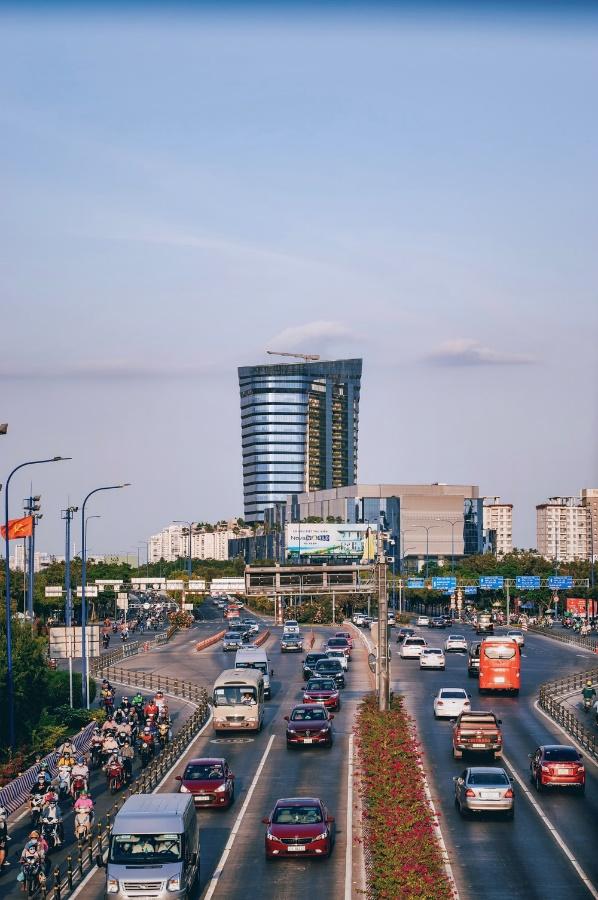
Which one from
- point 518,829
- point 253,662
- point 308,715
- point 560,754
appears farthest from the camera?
point 253,662

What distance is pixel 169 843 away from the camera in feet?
89.5

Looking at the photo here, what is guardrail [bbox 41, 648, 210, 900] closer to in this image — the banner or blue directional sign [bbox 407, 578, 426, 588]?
the banner

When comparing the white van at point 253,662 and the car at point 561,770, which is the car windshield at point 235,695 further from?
the car at point 561,770

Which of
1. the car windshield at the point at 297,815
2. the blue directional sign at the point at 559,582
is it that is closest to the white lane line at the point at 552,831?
the car windshield at the point at 297,815

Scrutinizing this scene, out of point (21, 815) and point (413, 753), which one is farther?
point (413, 753)

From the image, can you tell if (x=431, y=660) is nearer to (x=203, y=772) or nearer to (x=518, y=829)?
(x=203, y=772)

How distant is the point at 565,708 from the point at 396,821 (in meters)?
30.3

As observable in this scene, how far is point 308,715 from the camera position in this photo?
5256cm

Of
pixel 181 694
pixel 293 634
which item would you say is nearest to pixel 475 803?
pixel 181 694

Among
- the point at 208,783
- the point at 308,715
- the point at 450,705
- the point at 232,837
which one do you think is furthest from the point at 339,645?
the point at 232,837

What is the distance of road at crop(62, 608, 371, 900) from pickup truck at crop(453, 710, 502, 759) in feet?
13.3

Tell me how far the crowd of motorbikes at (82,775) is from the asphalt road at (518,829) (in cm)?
906

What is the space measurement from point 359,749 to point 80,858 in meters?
19.5

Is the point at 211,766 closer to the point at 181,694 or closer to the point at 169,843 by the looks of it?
the point at 169,843
